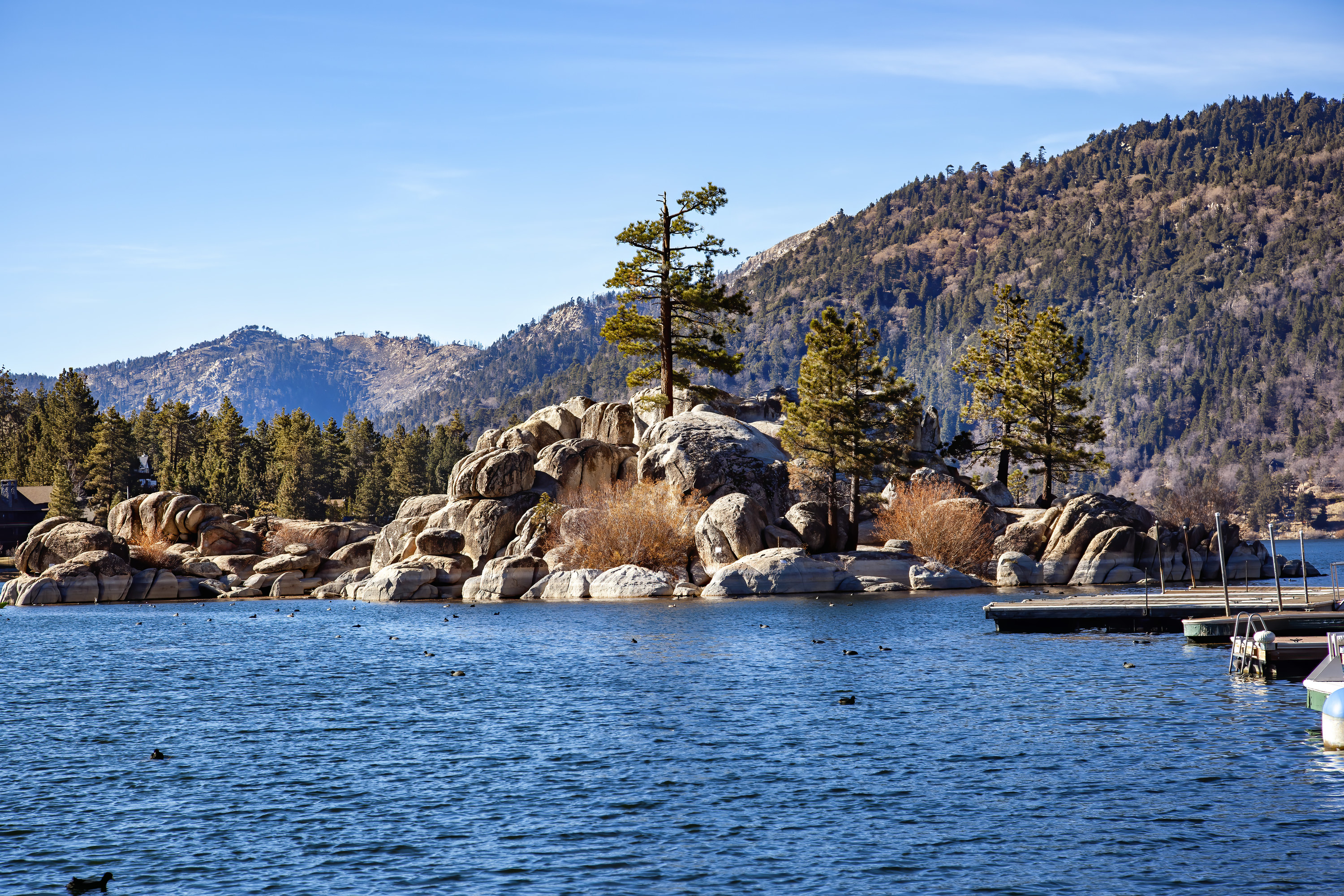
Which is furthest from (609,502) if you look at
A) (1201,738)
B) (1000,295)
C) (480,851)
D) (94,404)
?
(94,404)

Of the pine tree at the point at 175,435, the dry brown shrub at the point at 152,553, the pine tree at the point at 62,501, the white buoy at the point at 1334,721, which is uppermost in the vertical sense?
the pine tree at the point at 175,435

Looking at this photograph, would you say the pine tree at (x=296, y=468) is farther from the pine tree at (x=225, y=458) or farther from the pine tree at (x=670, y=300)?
the pine tree at (x=670, y=300)

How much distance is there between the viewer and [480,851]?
2067 centimetres

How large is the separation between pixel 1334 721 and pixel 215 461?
13686 cm

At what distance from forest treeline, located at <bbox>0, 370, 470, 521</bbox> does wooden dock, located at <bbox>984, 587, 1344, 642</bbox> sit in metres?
98.1

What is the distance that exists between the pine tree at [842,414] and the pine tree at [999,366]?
14717mm

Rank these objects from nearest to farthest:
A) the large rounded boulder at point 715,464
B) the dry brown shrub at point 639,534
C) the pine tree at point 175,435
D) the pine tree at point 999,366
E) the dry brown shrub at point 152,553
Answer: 1. the dry brown shrub at point 639,534
2. the large rounded boulder at point 715,464
3. the pine tree at point 999,366
4. the dry brown shrub at point 152,553
5. the pine tree at point 175,435

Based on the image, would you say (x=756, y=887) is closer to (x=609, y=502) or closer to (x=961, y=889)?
(x=961, y=889)

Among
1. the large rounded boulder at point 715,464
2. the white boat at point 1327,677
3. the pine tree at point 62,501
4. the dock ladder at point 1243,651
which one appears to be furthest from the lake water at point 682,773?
the pine tree at point 62,501

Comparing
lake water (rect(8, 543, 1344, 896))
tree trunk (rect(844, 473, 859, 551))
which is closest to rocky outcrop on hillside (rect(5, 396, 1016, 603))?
tree trunk (rect(844, 473, 859, 551))

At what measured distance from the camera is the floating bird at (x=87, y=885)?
1866cm

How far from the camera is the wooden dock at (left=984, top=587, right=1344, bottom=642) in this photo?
166 feet

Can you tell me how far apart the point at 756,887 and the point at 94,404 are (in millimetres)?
154614

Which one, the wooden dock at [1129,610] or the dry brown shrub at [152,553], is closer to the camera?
the wooden dock at [1129,610]
